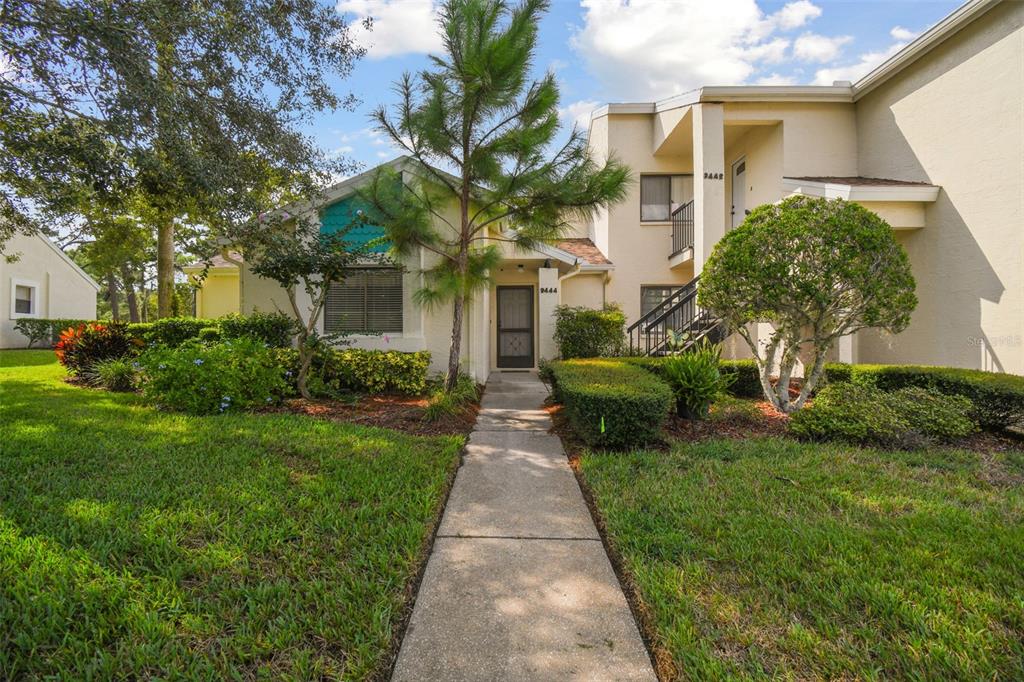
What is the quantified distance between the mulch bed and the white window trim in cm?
1746

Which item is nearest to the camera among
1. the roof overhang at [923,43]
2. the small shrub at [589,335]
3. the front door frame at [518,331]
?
the roof overhang at [923,43]

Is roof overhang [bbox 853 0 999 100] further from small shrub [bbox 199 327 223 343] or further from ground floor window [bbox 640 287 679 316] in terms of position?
small shrub [bbox 199 327 223 343]

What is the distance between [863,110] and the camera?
10.3m

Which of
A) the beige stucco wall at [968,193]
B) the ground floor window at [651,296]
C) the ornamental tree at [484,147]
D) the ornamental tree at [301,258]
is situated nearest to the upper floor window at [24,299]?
the ornamental tree at [301,258]

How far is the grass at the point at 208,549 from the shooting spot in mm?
Answer: 2061

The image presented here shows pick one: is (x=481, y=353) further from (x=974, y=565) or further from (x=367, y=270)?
(x=974, y=565)

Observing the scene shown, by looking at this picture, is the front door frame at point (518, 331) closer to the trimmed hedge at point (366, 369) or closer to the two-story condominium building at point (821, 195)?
the two-story condominium building at point (821, 195)

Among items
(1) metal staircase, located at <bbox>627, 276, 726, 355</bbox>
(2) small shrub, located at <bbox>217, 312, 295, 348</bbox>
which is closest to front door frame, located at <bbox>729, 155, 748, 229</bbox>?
(1) metal staircase, located at <bbox>627, 276, 726, 355</bbox>

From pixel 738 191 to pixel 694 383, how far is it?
29.4ft

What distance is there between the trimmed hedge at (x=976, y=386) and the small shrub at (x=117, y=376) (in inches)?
453

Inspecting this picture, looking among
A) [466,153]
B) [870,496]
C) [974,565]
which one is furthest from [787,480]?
[466,153]

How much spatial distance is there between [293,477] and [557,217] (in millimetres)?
4833

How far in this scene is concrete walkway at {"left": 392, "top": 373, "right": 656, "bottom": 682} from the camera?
6.81 feet

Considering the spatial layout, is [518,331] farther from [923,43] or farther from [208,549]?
[208,549]
